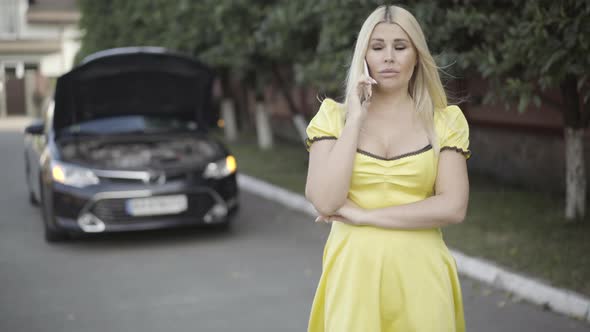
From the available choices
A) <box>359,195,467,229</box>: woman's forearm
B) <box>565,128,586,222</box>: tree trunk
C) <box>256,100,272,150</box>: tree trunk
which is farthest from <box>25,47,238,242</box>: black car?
<box>256,100,272,150</box>: tree trunk

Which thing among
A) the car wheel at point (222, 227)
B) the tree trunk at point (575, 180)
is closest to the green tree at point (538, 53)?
the tree trunk at point (575, 180)

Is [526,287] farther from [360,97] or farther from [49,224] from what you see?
[49,224]

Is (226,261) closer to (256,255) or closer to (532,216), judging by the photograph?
(256,255)

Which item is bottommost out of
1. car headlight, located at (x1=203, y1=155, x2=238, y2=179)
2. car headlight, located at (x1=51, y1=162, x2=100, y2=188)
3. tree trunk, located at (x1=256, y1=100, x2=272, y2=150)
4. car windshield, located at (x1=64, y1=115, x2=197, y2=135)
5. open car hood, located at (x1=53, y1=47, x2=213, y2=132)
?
tree trunk, located at (x1=256, y1=100, x2=272, y2=150)

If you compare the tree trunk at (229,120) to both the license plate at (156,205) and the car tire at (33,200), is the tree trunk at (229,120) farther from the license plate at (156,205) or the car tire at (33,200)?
the license plate at (156,205)

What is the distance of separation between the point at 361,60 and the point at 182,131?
20.1ft

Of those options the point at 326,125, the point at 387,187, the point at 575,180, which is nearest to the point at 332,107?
the point at 326,125

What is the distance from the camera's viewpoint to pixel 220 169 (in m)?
8.28

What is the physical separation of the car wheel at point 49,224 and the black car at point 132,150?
0.01 meters

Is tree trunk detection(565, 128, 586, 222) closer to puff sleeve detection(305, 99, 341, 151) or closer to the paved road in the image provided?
the paved road

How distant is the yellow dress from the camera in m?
2.61

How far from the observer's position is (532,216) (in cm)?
846

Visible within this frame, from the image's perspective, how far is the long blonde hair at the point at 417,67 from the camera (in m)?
2.66

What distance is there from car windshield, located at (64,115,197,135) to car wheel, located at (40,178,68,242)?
30.5 inches
